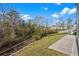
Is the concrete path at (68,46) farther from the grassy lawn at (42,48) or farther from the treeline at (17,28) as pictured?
the treeline at (17,28)

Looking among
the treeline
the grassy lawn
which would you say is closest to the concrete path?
the grassy lawn

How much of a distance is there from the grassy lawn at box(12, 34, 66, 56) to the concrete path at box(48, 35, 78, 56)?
6 centimetres

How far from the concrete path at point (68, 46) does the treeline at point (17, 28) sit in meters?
0.21

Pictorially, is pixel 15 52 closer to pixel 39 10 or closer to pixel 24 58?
pixel 24 58

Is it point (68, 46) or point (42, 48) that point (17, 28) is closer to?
point (42, 48)

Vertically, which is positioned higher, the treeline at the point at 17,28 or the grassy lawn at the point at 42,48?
the treeline at the point at 17,28

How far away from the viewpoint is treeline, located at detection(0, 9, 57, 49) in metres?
4.72

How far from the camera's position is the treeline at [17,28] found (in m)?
4.72

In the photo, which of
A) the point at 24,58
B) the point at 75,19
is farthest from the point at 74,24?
the point at 24,58

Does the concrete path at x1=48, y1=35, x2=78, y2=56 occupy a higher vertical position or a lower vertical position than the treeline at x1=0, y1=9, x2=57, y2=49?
lower

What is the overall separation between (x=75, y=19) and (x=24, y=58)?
98 cm

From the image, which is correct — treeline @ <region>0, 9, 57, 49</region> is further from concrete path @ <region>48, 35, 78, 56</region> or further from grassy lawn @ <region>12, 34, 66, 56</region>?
concrete path @ <region>48, 35, 78, 56</region>

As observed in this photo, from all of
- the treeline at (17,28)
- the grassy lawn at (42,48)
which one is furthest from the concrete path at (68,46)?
the treeline at (17,28)

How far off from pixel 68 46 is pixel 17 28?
828 millimetres
